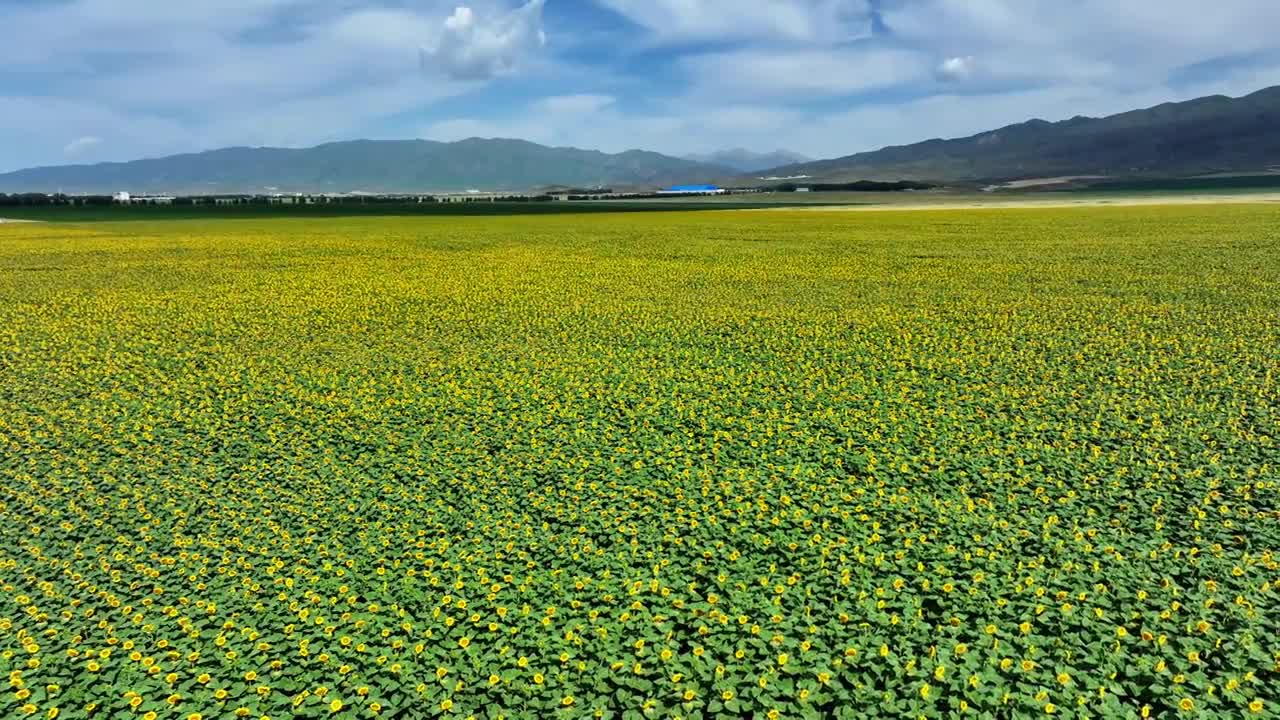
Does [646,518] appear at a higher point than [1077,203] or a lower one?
lower

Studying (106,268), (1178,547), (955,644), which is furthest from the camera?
(106,268)

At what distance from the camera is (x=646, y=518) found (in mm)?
7801

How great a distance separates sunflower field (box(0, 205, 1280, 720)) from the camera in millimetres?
5383

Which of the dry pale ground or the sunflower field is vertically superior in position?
the dry pale ground

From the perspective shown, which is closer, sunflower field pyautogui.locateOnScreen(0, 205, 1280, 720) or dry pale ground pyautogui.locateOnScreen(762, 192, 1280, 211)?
sunflower field pyautogui.locateOnScreen(0, 205, 1280, 720)

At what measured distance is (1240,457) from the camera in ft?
29.4

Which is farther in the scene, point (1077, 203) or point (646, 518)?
point (1077, 203)

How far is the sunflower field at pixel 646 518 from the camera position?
5383 mm

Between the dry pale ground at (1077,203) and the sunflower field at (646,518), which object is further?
the dry pale ground at (1077,203)

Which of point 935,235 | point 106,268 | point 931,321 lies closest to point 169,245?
point 106,268

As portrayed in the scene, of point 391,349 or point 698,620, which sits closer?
point 698,620

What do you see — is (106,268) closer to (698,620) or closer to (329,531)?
(329,531)

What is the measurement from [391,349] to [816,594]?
12.0 meters

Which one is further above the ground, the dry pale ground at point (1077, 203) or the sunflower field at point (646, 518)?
the dry pale ground at point (1077, 203)
